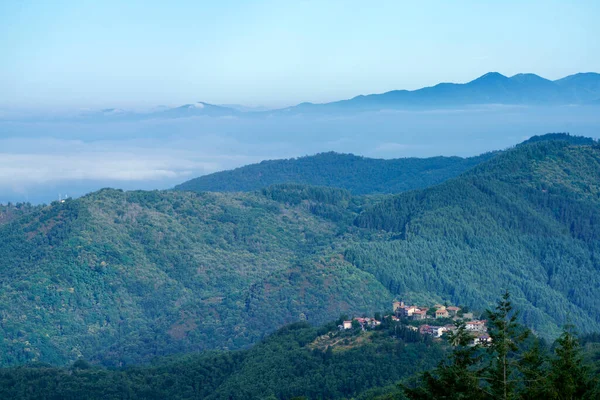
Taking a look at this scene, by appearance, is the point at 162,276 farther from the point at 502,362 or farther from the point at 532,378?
the point at 502,362

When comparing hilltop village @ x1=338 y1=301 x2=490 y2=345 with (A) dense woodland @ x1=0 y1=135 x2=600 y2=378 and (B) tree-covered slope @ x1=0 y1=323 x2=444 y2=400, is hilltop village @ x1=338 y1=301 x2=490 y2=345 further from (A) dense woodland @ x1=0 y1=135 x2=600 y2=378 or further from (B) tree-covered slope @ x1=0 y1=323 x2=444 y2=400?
(A) dense woodland @ x1=0 y1=135 x2=600 y2=378

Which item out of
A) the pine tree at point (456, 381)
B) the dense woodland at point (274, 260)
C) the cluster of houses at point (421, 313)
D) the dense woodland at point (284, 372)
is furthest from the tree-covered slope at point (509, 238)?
the pine tree at point (456, 381)

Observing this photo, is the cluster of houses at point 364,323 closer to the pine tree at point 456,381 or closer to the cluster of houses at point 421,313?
the cluster of houses at point 421,313

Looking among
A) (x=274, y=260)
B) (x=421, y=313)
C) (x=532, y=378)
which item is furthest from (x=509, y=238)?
(x=532, y=378)

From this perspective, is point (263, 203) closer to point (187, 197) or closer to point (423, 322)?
point (187, 197)

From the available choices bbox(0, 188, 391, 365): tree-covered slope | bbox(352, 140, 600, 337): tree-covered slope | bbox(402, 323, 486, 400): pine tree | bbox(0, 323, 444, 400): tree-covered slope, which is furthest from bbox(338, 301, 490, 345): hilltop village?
bbox(402, 323, 486, 400): pine tree

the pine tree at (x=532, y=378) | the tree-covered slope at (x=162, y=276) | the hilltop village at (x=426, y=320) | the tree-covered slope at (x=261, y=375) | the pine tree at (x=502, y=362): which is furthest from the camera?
the tree-covered slope at (x=162, y=276)
